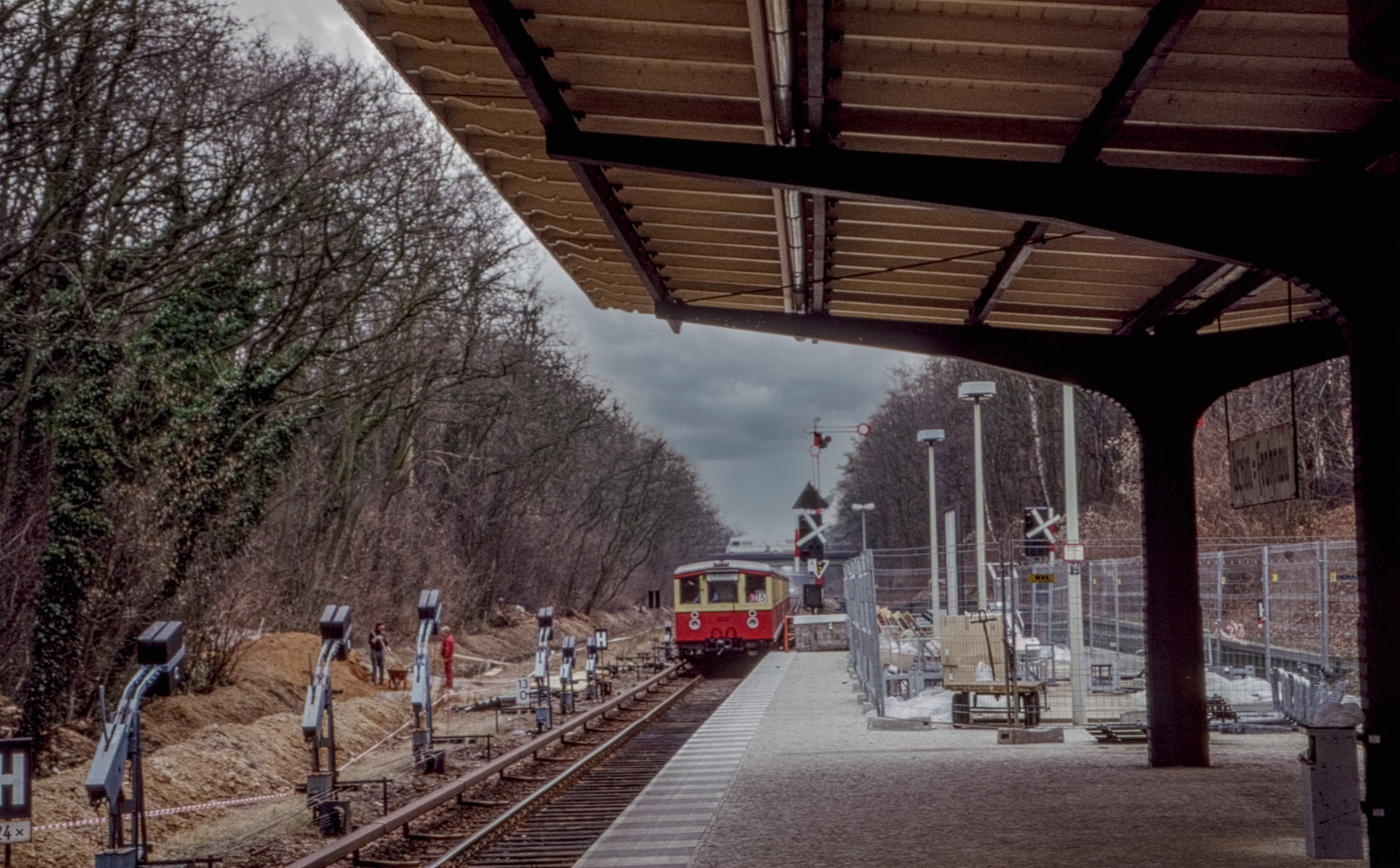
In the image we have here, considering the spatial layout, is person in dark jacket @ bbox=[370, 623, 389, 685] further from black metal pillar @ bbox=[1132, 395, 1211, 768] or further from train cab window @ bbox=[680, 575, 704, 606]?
black metal pillar @ bbox=[1132, 395, 1211, 768]

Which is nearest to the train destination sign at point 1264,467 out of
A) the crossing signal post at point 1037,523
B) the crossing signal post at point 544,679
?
the crossing signal post at point 1037,523

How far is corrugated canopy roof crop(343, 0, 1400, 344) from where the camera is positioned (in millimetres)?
6516

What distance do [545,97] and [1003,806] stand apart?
6.28 metres

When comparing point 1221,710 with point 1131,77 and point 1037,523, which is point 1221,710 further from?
point 1131,77

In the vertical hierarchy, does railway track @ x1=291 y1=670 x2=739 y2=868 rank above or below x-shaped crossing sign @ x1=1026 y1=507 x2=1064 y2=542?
below

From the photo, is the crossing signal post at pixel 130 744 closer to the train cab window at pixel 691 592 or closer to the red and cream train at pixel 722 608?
the red and cream train at pixel 722 608

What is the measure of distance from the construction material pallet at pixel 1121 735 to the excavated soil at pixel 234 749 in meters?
8.07

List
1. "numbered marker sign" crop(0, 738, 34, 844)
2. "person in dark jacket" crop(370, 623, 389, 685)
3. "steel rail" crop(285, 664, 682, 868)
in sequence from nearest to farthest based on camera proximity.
→ "numbered marker sign" crop(0, 738, 34, 844), "steel rail" crop(285, 664, 682, 868), "person in dark jacket" crop(370, 623, 389, 685)

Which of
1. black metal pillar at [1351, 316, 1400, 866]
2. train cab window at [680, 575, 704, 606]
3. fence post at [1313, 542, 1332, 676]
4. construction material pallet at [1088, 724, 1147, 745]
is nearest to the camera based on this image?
black metal pillar at [1351, 316, 1400, 866]

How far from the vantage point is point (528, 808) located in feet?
41.7

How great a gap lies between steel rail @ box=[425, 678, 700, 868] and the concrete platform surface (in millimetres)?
1109

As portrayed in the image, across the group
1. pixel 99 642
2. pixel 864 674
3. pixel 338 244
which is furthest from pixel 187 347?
pixel 864 674

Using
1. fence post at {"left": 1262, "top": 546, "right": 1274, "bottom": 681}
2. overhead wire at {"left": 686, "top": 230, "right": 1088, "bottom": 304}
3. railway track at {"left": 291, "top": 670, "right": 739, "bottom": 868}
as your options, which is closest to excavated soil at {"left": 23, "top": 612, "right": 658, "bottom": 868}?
railway track at {"left": 291, "top": 670, "right": 739, "bottom": 868}

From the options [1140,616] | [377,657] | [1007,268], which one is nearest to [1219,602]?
[1140,616]
